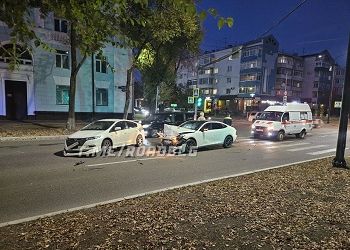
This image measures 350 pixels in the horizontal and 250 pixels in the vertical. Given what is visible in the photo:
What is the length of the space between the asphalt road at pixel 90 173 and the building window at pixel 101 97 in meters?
16.1

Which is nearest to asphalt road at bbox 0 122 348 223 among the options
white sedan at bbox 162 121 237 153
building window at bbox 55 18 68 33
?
white sedan at bbox 162 121 237 153

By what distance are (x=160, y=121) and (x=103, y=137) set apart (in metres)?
7.95

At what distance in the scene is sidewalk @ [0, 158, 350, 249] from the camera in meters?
4.26

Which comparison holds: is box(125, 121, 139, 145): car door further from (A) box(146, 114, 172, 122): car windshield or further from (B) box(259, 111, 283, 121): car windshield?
(B) box(259, 111, 283, 121): car windshield

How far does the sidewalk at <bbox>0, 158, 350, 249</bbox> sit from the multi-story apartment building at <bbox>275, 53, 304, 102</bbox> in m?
62.4

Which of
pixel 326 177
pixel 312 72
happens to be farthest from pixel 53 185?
pixel 312 72

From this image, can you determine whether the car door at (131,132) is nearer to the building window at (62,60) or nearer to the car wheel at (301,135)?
the car wheel at (301,135)

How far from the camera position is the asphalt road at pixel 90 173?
6652 mm

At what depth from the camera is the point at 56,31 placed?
27078 millimetres

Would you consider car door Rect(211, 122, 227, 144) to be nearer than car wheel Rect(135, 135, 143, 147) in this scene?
Yes

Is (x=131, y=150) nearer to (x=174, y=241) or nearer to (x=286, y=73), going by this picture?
(x=174, y=241)

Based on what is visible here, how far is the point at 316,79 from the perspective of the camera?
74500 millimetres

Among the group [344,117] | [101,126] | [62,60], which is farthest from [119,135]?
[62,60]

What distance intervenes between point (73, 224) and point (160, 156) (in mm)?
7849
